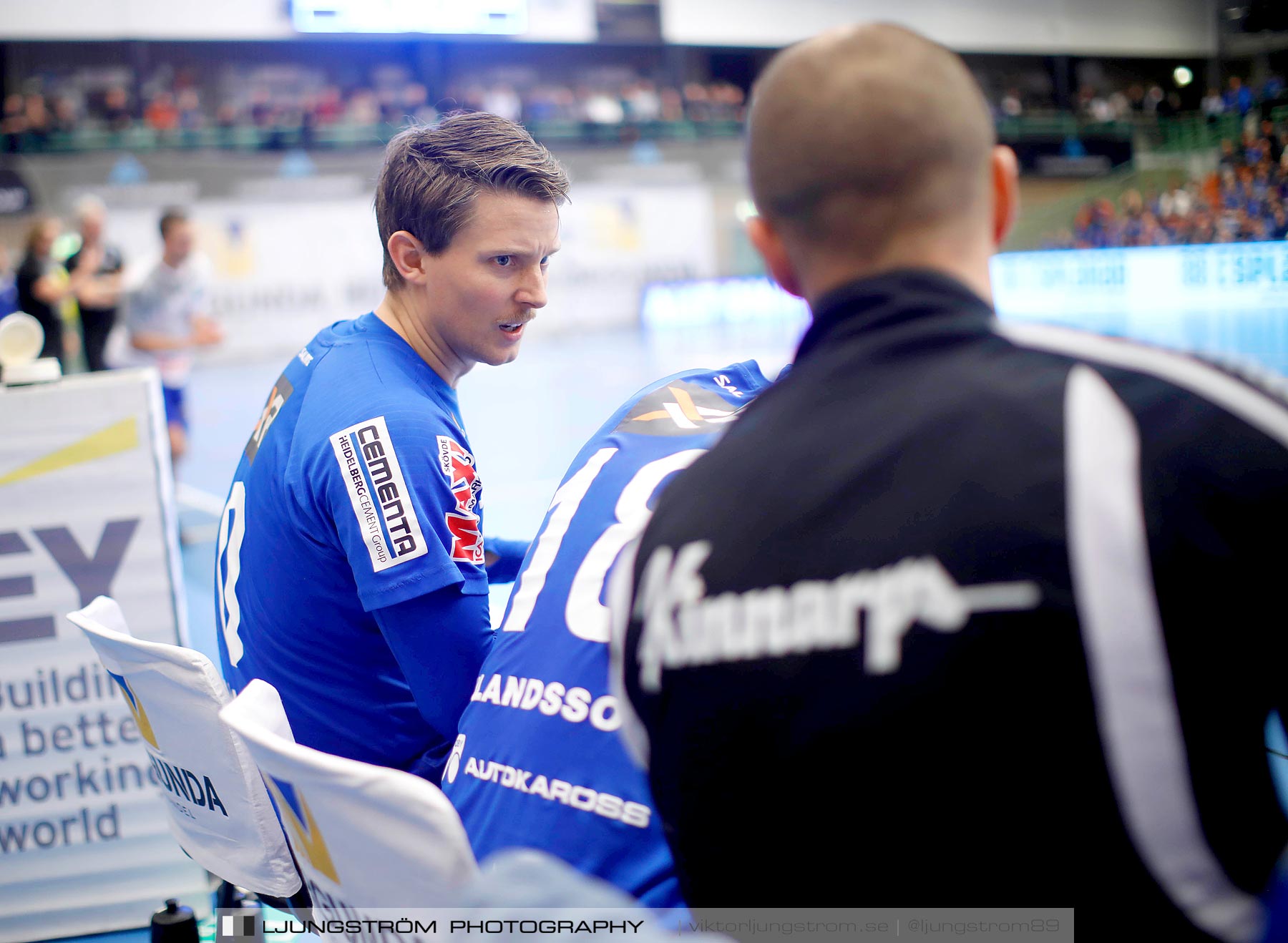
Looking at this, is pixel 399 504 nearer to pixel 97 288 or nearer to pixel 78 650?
pixel 78 650

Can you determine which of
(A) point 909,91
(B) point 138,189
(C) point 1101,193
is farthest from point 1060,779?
(C) point 1101,193

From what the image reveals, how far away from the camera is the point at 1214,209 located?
35.3ft

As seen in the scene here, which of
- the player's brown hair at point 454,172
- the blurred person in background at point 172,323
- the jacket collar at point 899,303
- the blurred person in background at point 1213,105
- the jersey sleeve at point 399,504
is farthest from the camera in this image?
the blurred person in background at point 1213,105

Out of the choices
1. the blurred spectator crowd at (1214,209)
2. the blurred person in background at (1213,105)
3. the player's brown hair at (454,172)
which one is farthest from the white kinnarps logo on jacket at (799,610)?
the blurred person in background at (1213,105)

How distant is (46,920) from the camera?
2.21 m

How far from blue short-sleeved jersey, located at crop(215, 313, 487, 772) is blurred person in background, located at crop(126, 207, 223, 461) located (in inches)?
195

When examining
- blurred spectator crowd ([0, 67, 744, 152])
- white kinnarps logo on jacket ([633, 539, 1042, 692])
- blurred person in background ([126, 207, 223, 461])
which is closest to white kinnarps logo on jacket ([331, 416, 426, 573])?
white kinnarps logo on jacket ([633, 539, 1042, 692])

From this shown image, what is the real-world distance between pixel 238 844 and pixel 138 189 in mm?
16822

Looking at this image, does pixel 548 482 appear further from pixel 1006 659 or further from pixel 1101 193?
pixel 1101 193

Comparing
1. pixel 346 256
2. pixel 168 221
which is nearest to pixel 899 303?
pixel 168 221

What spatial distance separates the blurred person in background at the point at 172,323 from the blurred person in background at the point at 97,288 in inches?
27.5

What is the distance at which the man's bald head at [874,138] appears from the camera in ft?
2.44

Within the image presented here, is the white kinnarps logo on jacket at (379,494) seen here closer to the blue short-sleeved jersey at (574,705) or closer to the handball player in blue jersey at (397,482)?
the handball player in blue jersey at (397,482)

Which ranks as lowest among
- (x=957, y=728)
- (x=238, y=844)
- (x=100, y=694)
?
(x=100, y=694)
